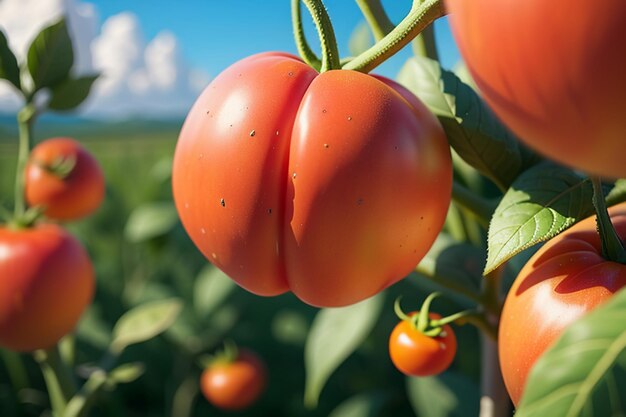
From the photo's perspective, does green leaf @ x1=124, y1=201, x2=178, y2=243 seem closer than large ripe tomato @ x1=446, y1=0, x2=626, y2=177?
No

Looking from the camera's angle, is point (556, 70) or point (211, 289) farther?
point (211, 289)

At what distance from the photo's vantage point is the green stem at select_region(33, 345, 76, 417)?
2.02 feet

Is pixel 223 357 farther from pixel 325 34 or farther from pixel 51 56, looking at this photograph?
pixel 325 34

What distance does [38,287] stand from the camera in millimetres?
556

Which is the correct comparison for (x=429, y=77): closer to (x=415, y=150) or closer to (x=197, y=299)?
(x=415, y=150)

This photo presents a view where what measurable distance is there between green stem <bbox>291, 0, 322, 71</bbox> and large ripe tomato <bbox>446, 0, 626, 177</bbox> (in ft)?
0.41

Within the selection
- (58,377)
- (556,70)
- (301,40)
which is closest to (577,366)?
(556,70)

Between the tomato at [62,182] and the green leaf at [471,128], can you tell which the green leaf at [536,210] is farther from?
the tomato at [62,182]

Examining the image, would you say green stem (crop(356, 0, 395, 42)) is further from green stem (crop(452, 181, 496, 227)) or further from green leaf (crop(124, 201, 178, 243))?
green leaf (crop(124, 201, 178, 243))

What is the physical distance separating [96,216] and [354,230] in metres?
1.23

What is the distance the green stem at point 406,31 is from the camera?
24 cm

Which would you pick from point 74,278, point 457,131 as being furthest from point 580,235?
point 74,278

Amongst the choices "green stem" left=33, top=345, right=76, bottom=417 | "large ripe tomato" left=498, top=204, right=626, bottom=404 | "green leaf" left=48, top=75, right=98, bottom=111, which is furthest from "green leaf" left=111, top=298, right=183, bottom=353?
"large ripe tomato" left=498, top=204, right=626, bottom=404

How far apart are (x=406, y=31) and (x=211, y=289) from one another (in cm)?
84
